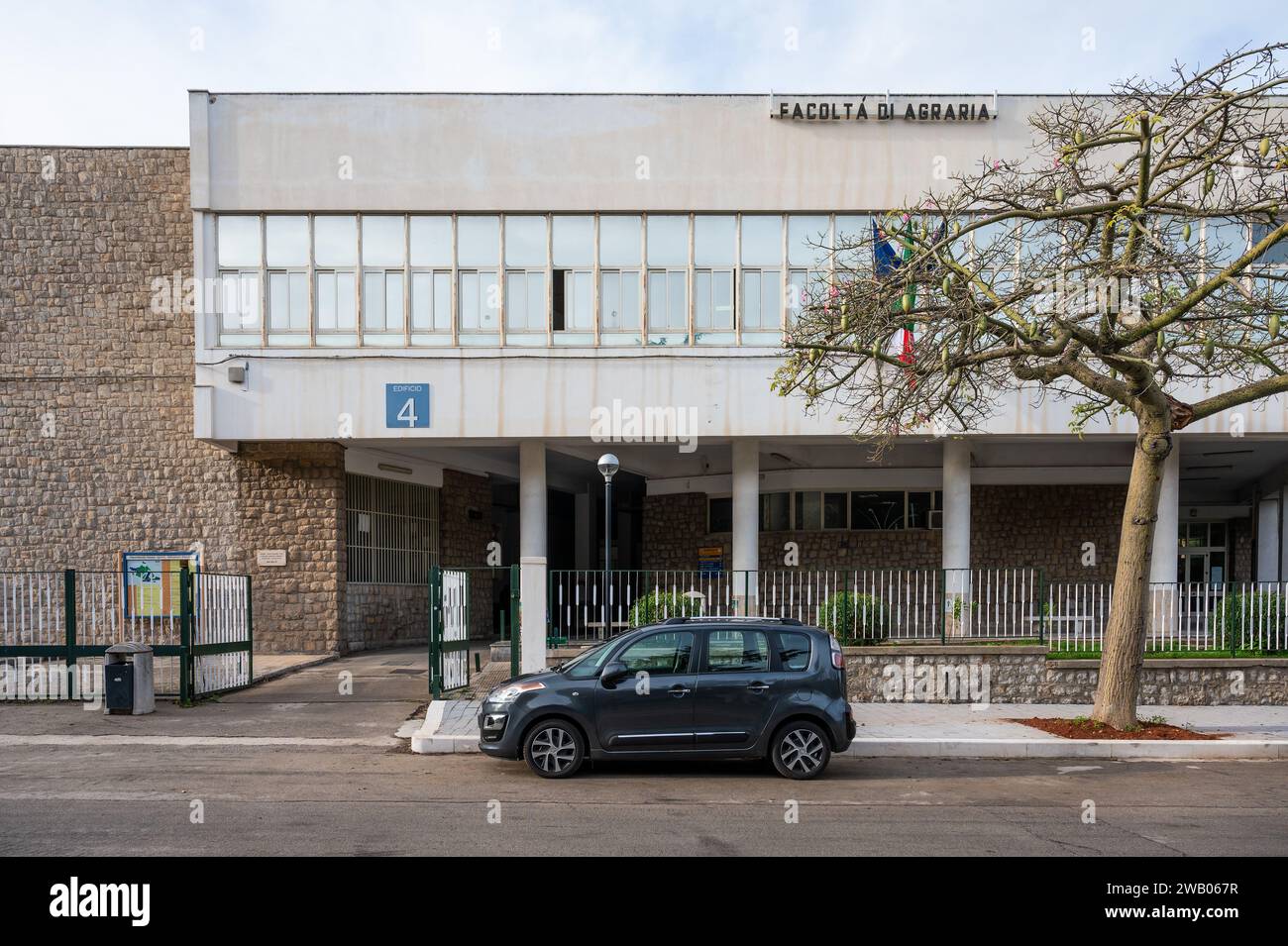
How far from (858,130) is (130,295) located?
597 inches

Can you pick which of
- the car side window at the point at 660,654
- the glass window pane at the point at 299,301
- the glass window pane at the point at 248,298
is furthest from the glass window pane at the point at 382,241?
the car side window at the point at 660,654

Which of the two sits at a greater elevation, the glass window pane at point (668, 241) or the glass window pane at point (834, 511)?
the glass window pane at point (668, 241)

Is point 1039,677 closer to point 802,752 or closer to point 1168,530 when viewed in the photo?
point 802,752

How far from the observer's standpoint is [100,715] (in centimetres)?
1412

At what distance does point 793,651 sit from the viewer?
10344 millimetres

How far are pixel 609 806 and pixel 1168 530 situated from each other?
57.0 feet

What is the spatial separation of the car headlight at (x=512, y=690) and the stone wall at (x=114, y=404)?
12.2 m

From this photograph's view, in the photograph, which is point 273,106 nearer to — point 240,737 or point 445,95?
point 445,95

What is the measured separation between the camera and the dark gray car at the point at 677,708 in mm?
10016

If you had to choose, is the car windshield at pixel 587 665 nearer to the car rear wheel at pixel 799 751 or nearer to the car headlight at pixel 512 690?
the car headlight at pixel 512 690

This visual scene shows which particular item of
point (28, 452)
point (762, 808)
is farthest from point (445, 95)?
point (762, 808)

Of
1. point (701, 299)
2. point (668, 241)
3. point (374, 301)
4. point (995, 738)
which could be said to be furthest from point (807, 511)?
point (995, 738)

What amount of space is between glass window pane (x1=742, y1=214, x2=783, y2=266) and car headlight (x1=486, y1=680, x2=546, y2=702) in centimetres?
1315

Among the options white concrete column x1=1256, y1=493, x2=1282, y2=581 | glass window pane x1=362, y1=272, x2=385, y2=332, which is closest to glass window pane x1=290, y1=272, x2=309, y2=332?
glass window pane x1=362, y1=272, x2=385, y2=332
